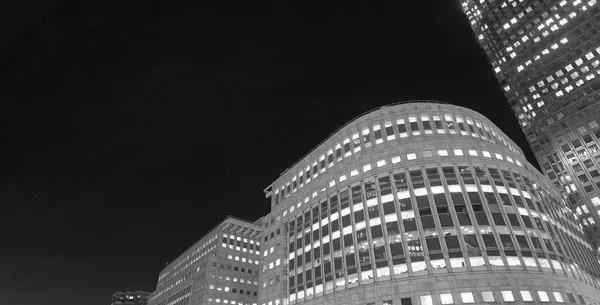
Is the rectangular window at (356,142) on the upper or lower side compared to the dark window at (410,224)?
upper

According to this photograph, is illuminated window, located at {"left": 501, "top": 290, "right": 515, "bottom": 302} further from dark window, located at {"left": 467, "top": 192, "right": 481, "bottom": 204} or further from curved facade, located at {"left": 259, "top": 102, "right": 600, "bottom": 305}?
dark window, located at {"left": 467, "top": 192, "right": 481, "bottom": 204}

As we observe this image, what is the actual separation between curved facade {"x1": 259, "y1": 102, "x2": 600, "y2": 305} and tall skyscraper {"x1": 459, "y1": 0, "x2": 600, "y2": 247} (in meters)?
35.7

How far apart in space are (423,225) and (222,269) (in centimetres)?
7688

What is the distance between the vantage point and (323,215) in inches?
2739

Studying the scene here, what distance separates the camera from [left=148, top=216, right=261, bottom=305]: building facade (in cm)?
10696

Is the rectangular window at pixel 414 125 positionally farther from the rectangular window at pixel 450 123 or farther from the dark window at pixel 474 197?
the dark window at pixel 474 197

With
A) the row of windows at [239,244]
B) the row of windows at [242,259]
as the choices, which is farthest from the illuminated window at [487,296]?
the row of windows at [239,244]

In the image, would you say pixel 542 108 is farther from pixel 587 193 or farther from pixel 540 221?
pixel 540 221

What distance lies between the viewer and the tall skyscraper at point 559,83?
100438 millimetres

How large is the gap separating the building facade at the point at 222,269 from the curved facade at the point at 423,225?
34.6 metres

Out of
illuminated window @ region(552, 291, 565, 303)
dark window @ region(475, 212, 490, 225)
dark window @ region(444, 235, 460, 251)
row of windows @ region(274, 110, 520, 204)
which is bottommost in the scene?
illuminated window @ region(552, 291, 565, 303)

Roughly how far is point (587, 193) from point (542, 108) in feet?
109

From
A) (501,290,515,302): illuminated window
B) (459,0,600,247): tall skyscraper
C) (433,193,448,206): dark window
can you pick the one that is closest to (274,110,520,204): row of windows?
(433,193,448,206): dark window

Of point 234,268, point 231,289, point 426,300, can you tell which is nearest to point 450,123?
point 426,300
